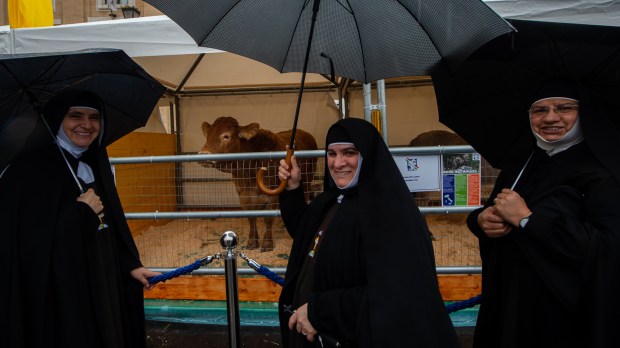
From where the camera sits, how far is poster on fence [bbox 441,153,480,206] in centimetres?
375

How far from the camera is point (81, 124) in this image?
2.37 m

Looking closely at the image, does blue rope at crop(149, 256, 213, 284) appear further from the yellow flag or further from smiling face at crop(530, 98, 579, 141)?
the yellow flag

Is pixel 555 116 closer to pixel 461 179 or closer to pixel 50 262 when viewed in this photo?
pixel 461 179

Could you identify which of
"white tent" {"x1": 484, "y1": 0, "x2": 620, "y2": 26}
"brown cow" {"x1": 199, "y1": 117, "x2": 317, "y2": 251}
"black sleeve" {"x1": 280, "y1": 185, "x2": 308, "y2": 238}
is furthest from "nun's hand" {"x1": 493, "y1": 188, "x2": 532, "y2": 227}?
"brown cow" {"x1": 199, "y1": 117, "x2": 317, "y2": 251}

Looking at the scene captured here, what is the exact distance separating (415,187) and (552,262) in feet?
6.22

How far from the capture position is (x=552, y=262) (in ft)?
6.12

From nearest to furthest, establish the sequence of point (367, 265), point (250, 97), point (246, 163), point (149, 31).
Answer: point (367, 265) < point (149, 31) < point (246, 163) < point (250, 97)

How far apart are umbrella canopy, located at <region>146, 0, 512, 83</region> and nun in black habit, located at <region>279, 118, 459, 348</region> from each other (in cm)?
60

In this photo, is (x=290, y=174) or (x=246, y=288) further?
(x=246, y=288)

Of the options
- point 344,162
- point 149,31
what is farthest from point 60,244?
point 149,31

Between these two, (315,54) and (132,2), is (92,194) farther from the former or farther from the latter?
(132,2)

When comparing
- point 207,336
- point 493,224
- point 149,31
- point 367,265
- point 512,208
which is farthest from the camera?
point 207,336

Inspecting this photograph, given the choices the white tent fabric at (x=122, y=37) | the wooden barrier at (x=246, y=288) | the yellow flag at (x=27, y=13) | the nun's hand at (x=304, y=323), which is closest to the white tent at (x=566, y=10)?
the white tent fabric at (x=122, y=37)

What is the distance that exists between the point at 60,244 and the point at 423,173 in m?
2.79
